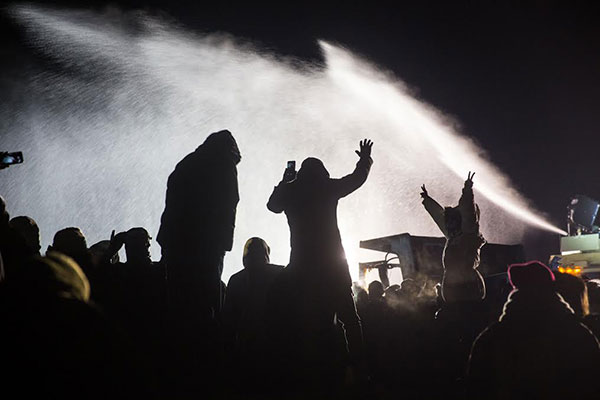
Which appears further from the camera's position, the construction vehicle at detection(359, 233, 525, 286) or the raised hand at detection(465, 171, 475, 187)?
the construction vehicle at detection(359, 233, 525, 286)

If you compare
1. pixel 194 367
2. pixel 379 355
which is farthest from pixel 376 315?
pixel 194 367

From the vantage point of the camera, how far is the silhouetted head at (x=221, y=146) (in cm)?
524

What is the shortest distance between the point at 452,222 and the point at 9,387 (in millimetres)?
5834

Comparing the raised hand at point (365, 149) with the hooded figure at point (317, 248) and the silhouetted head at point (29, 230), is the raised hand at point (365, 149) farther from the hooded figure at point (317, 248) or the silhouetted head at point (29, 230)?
the silhouetted head at point (29, 230)

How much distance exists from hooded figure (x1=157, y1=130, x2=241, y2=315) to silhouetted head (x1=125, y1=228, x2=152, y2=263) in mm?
268

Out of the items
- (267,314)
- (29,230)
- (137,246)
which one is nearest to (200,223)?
(137,246)

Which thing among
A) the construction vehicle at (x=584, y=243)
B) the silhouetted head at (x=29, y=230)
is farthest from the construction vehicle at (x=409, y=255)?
the silhouetted head at (x=29, y=230)

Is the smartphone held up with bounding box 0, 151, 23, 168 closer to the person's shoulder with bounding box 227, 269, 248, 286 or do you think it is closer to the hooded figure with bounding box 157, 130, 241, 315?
the hooded figure with bounding box 157, 130, 241, 315

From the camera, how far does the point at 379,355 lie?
639cm

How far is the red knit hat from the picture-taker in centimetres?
295

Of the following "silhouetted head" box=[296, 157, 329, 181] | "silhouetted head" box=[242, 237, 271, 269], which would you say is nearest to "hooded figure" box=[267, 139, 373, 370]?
"silhouetted head" box=[296, 157, 329, 181]

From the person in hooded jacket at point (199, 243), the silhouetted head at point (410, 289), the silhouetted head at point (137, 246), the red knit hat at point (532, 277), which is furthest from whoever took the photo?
the silhouetted head at point (410, 289)

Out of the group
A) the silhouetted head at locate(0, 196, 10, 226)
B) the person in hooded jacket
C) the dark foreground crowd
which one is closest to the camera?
the dark foreground crowd

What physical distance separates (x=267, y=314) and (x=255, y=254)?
1.09 m
